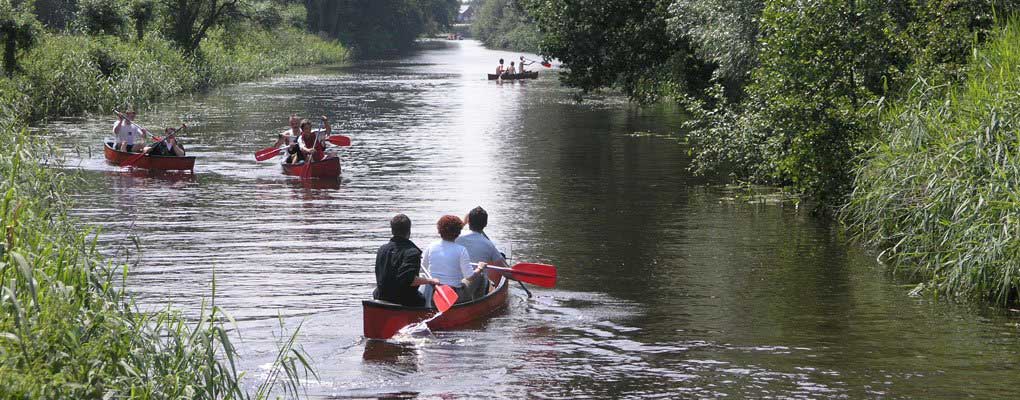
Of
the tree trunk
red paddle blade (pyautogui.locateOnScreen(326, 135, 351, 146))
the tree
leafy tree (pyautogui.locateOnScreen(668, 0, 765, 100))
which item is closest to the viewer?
leafy tree (pyautogui.locateOnScreen(668, 0, 765, 100))

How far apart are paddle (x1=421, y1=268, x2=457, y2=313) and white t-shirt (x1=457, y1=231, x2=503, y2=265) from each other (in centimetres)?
120

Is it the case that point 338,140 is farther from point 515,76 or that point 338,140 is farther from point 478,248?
point 515,76

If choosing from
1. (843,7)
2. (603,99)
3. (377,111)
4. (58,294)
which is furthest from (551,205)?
(603,99)

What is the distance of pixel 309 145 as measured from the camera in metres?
26.1

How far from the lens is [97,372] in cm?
739

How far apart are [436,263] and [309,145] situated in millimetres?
14001

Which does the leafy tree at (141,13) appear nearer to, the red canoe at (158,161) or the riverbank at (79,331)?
the red canoe at (158,161)

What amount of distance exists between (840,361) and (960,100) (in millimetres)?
6269

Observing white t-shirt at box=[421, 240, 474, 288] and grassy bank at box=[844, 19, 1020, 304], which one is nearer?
white t-shirt at box=[421, 240, 474, 288]

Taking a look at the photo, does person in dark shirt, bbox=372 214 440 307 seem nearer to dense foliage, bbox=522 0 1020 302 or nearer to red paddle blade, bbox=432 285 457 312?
red paddle blade, bbox=432 285 457 312

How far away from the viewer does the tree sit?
2276 inches

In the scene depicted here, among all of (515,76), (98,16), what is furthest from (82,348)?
(515,76)

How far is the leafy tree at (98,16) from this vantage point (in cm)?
4759

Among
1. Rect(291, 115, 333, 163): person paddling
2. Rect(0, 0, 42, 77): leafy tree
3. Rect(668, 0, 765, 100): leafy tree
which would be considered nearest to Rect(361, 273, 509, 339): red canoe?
Rect(668, 0, 765, 100): leafy tree
